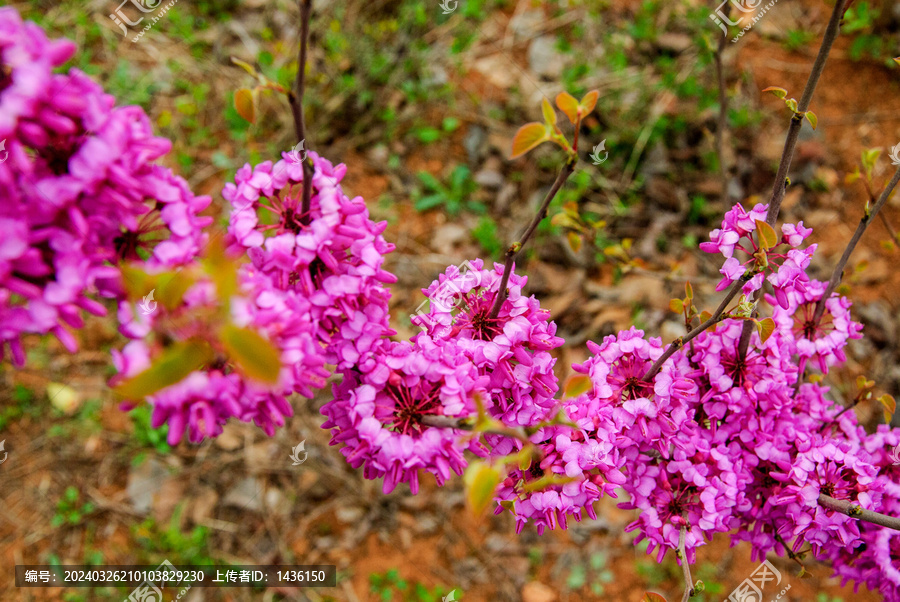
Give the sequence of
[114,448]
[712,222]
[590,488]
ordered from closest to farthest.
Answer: [590,488] < [114,448] < [712,222]

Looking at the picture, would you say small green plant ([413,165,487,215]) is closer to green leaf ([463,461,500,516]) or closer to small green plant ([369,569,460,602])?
small green plant ([369,569,460,602])

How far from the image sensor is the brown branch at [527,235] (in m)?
0.91

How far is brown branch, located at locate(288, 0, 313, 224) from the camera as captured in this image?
872mm

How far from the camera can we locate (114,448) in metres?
2.98

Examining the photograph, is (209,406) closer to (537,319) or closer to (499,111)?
(537,319)

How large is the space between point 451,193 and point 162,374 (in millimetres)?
2843

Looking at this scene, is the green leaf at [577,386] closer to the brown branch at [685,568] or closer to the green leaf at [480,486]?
the green leaf at [480,486]

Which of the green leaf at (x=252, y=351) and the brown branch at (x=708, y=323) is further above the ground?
the green leaf at (x=252, y=351)

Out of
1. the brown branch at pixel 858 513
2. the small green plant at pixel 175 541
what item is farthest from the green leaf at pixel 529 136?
the small green plant at pixel 175 541

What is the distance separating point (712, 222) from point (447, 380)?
273 centimetres

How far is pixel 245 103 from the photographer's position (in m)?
0.92

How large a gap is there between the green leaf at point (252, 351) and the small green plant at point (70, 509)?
2853 mm

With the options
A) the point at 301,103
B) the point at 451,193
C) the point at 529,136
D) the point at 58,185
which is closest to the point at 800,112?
the point at 529,136

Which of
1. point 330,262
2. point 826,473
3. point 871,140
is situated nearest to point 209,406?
point 330,262
